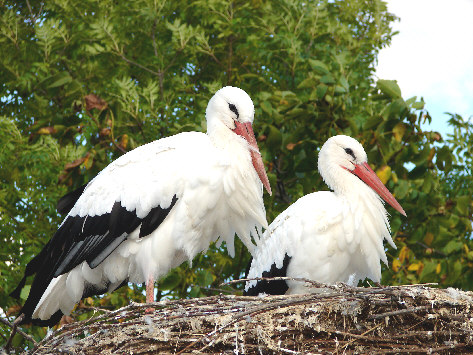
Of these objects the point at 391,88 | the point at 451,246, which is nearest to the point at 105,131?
the point at 391,88

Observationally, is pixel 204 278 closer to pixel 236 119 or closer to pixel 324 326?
pixel 236 119

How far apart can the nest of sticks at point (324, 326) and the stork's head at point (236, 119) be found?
3.88 ft

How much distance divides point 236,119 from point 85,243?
124cm

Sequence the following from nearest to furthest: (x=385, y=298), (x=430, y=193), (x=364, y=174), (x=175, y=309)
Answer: (x=385, y=298) → (x=175, y=309) → (x=364, y=174) → (x=430, y=193)

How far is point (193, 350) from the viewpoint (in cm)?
450

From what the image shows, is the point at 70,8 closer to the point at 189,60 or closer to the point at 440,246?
the point at 189,60

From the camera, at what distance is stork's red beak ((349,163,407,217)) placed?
6223 millimetres

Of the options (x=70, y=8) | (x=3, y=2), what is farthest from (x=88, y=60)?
(x=3, y=2)

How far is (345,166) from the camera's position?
20.9 ft

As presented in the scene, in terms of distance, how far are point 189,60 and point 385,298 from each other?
5039mm

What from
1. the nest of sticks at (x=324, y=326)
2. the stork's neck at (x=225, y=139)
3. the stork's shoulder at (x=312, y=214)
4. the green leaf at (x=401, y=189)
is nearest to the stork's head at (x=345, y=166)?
the stork's shoulder at (x=312, y=214)

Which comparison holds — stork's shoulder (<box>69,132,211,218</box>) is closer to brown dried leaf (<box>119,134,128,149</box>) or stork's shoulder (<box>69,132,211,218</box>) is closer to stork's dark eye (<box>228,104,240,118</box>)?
stork's dark eye (<box>228,104,240,118</box>)

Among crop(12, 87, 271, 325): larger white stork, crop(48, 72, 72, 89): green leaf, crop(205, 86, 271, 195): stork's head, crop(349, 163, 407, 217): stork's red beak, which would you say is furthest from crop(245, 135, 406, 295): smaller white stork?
crop(48, 72, 72, 89): green leaf

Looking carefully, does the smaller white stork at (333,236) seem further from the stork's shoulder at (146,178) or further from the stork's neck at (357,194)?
the stork's shoulder at (146,178)
